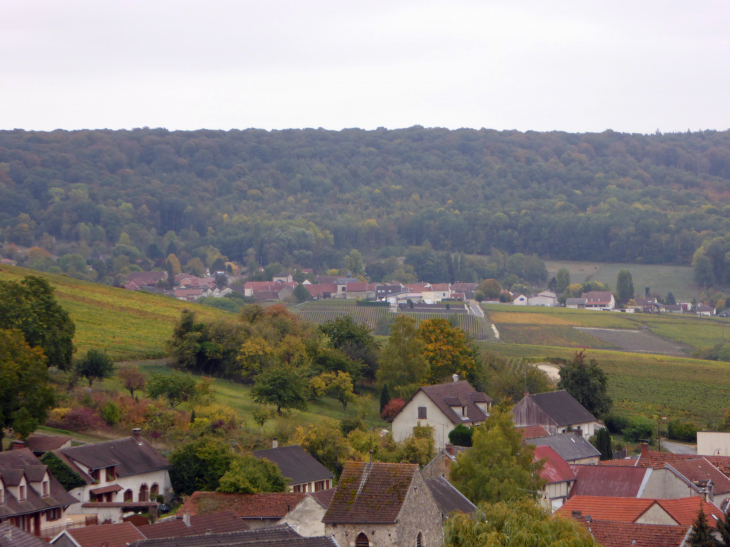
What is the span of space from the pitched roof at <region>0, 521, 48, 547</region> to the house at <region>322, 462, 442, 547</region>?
7701mm

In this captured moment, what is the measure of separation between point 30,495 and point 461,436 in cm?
2511

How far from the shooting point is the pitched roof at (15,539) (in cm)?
2289

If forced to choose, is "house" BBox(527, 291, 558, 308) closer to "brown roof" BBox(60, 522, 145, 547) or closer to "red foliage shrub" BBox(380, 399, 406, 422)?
"red foliage shrub" BBox(380, 399, 406, 422)

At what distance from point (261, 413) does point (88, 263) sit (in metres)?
153

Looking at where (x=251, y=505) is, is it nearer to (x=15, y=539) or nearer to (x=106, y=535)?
(x=106, y=535)

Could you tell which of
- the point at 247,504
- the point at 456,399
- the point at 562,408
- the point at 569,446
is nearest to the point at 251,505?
the point at 247,504

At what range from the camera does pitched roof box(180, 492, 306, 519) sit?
3234cm

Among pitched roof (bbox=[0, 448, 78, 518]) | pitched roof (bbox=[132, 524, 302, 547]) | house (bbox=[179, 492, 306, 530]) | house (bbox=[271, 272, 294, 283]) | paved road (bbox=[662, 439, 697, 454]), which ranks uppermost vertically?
pitched roof (bbox=[132, 524, 302, 547])

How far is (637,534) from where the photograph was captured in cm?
2614

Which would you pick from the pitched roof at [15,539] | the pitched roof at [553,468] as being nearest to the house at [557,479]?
the pitched roof at [553,468]

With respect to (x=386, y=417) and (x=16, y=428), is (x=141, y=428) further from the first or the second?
(x=386, y=417)

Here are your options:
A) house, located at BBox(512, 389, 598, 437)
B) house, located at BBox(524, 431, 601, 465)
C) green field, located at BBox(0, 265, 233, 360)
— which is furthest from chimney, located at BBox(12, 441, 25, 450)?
house, located at BBox(512, 389, 598, 437)

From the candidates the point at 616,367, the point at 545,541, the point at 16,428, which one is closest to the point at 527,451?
the point at 545,541

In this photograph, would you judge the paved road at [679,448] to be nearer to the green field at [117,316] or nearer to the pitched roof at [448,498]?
the pitched roof at [448,498]
